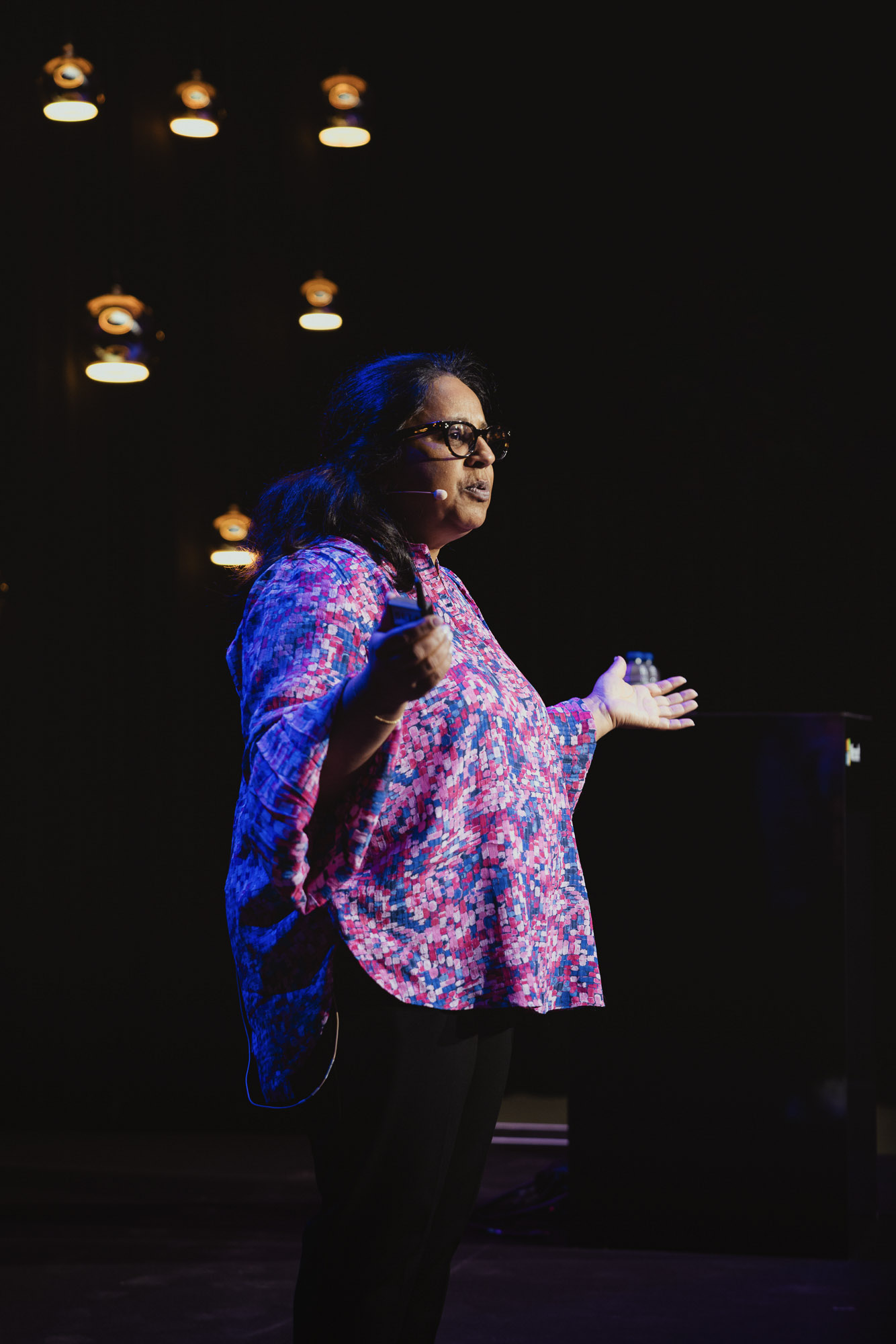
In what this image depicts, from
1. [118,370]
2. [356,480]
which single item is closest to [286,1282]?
[356,480]

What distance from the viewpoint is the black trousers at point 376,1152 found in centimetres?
123

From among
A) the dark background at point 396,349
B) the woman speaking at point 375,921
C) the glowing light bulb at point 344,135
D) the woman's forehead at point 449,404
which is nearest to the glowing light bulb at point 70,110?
the dark background at point 396,349

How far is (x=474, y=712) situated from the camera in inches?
51.9

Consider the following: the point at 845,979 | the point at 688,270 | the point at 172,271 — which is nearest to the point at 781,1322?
the point at 845,979

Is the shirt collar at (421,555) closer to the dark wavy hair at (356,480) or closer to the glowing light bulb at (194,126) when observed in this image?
the dark wavy hair at (356,480)

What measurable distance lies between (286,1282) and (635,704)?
1618 millimetres

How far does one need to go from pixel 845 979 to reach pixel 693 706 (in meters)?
1.31

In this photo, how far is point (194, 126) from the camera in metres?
4.38

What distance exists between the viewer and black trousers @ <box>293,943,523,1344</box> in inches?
48.3

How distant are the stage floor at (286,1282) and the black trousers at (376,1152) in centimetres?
125

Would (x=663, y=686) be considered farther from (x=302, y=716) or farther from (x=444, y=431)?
(x=302, y=716)

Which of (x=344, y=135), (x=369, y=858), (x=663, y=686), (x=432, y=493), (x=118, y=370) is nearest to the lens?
(x=369, y=858)

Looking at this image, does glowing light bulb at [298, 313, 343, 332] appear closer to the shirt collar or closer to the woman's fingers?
Answer: the woman's fingers

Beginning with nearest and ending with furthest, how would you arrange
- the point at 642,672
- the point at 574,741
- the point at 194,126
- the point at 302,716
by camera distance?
the point at 302,716 → the point at 574,741 → the point at 642,672 → the point at 194,126
